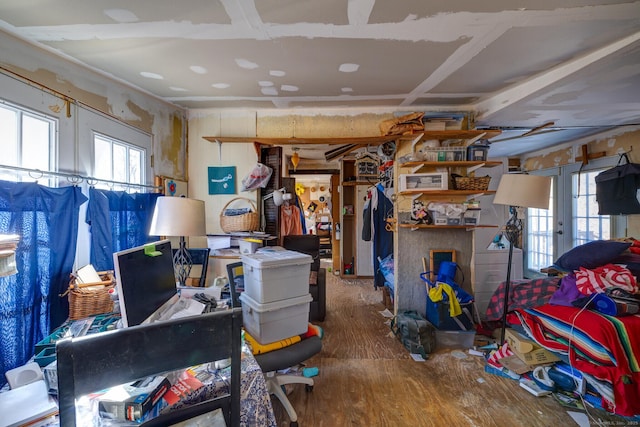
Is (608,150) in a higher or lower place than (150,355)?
higher

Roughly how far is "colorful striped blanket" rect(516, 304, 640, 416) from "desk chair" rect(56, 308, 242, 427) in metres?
2.19

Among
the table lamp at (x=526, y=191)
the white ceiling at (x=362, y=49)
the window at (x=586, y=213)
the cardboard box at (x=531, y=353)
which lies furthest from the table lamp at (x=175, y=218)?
the window at (x=586, y=213)

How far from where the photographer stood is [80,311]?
4.95 ft

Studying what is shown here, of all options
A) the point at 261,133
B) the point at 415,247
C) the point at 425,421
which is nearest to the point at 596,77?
the point at 415,247

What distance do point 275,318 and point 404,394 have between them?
1.12 m

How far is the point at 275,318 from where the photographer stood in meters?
1.76

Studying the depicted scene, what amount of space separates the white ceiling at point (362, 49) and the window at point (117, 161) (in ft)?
1.79

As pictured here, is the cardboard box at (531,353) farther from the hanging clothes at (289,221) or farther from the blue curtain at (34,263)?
the blue curtain at (34,263)

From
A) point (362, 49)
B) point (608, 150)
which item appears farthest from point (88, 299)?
point (608, 150)

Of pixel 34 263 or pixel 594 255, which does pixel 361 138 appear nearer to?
pixel 594 255

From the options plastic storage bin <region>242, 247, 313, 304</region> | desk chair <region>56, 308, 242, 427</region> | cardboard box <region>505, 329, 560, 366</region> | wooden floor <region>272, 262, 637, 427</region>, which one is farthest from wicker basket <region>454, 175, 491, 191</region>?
desk chair <region>56, 308, 242, 427</region>

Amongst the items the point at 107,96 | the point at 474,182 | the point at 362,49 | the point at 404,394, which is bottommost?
the point at 404,394

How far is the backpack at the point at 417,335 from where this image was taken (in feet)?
8.02

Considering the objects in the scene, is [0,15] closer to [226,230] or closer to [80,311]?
[80,311]
